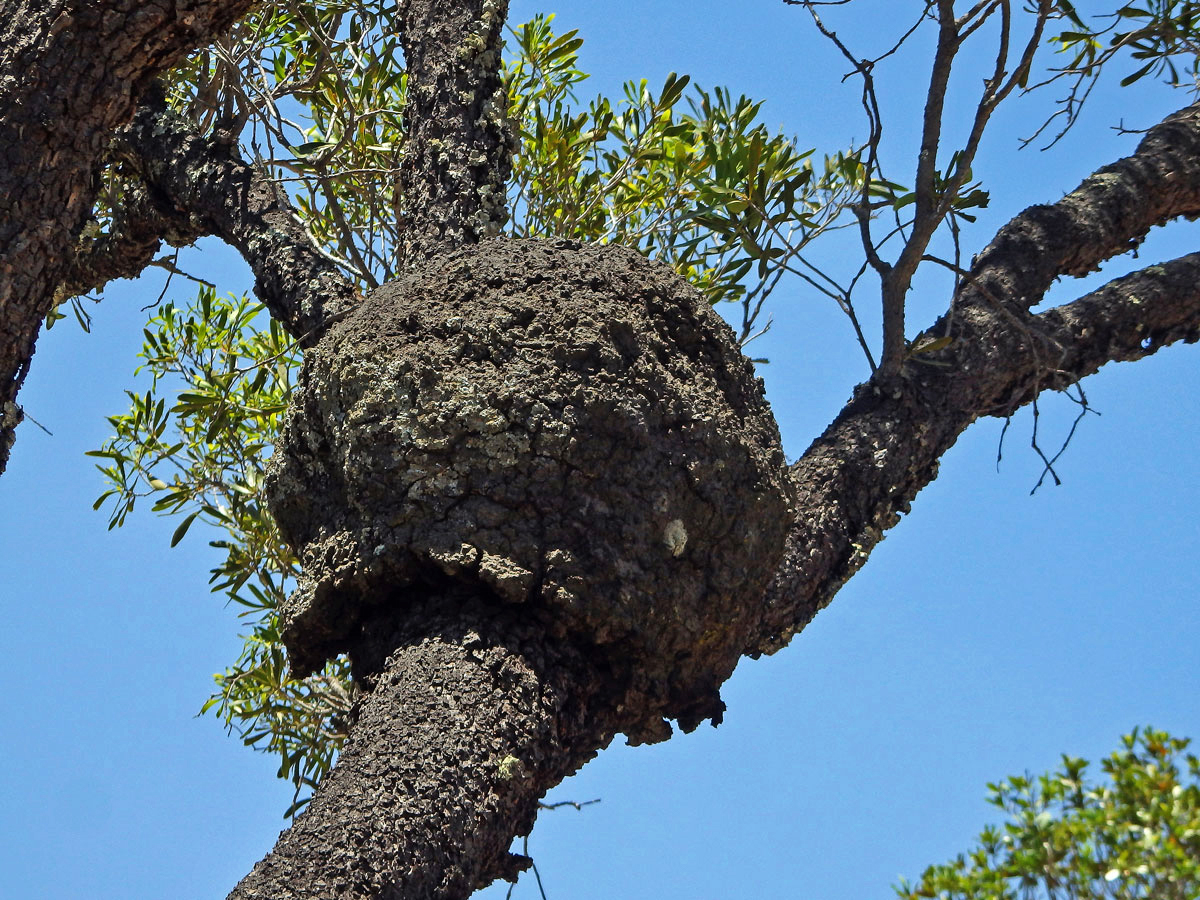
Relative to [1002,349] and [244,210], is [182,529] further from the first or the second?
[1002,349]

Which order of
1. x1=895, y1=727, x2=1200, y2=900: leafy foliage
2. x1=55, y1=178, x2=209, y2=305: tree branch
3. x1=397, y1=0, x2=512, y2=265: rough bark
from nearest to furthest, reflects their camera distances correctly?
x1=895, y1=727, x2=1200, y2=900: leafy foliage
x1=397, y1=0, x2=512, y2=265: rough bark
x1=55, y1=178, x2=209, y2=305: tree branch

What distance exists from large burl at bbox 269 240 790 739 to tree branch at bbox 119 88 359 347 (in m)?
0.49

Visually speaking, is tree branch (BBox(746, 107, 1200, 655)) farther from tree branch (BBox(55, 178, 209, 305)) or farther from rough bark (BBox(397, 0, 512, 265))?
tree branch (BBox(55, 178, 209, 305))

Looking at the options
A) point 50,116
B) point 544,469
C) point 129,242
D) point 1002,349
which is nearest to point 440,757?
point 544,469

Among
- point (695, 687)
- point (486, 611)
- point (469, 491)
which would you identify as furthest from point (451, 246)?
point (695, 687)

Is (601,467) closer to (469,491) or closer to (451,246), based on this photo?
(469,491)

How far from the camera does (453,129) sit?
3.85 m

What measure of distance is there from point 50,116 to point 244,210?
1.20 metres

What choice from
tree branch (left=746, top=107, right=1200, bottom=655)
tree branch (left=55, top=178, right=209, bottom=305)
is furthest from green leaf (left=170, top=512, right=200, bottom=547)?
tree branch (left=746, top=107, right=1200, bottom=655)

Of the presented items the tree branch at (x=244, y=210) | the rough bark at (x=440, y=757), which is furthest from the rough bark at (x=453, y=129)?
the rough bark at (x=440, y=757)

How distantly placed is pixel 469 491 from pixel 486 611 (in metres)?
0.30

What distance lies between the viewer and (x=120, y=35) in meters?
2.85

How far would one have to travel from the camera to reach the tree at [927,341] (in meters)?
3.76

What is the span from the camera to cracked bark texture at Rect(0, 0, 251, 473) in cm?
279
